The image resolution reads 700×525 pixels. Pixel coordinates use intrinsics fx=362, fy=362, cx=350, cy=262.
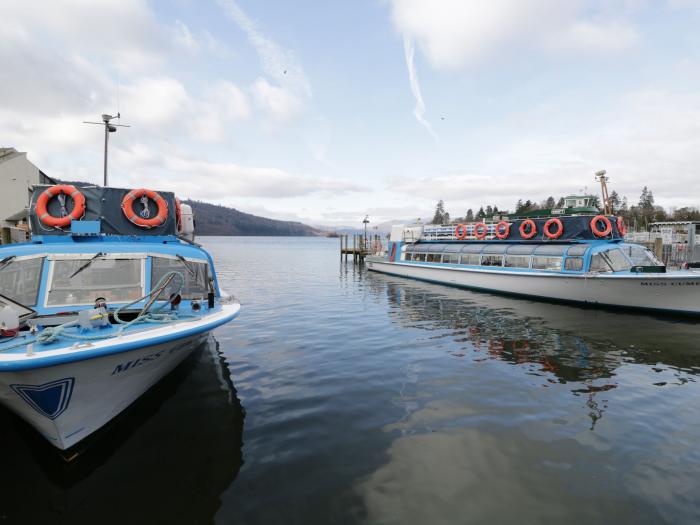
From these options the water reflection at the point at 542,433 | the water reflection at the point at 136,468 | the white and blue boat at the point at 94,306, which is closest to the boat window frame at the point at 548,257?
the water reflection at the point at 542,433

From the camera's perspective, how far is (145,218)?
32.2ft

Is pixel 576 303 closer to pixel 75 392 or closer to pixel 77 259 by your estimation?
pixel 75 392

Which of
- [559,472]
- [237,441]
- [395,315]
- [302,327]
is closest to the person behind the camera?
[559,472]

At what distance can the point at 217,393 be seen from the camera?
8242 millimetres

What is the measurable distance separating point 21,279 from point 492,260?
23.5m

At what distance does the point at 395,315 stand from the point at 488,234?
12.8 metres


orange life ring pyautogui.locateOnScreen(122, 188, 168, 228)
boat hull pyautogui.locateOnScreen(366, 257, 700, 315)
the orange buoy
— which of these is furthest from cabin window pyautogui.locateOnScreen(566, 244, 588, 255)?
orange life ring pyautogui.locateOnScreen(122, 188, 168, 228)

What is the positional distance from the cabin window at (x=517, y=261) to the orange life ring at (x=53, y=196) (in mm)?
21949

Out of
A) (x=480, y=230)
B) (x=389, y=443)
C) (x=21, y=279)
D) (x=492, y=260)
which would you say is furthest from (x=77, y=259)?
(x=480, y=230)

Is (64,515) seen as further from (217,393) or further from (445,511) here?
(445,511)

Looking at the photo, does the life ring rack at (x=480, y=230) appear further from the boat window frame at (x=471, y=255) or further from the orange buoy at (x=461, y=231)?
the boat window frame at (x=471, y=255)

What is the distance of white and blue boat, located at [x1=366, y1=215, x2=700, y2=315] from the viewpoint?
56.1 ft

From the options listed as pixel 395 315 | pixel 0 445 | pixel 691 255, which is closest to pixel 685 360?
pixel 395 315

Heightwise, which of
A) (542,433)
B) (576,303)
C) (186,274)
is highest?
(186,274)
